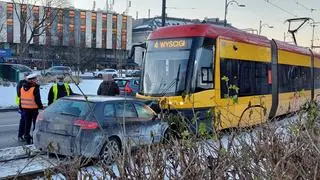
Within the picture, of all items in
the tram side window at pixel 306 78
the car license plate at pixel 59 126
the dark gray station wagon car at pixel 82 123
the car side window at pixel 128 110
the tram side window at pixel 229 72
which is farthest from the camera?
the tram side window at pixel 306 78

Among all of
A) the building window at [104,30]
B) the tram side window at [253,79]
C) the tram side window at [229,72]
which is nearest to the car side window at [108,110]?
the tram side window at [229,72]

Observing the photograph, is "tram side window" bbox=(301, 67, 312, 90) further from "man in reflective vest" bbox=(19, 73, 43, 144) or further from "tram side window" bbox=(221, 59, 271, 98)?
"man in reflective vest" bbox=(19, 73, 43, 144)

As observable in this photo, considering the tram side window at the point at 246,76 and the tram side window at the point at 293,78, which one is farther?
the tram side window at the point at 293,78

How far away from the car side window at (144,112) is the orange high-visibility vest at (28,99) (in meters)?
2.86

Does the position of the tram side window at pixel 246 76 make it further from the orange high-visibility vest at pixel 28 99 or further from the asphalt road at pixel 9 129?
the asphalt road at pixel 9 129

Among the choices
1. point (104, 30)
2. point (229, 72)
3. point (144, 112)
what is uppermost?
point (104, 30)

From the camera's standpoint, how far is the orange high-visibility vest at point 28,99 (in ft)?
39.8

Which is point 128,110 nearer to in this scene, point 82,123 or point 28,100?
point 82,123

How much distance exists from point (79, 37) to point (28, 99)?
82.9 metres

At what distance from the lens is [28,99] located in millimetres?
12156

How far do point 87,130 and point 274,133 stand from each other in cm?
558

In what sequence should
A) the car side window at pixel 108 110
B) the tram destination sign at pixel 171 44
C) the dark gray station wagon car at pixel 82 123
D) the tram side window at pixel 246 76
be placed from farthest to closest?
the tram side window at pixel 246 76 → the tram destination sign at pixel 171 44 → the car side window at pixel 108 110 → the dark gray station wagon car at pixel 82 123

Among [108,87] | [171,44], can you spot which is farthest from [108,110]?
[108,87]

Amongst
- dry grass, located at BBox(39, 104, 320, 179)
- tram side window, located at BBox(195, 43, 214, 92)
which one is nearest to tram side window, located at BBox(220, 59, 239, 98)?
tram side window, located at BBox(195, 43, 214, 92)
